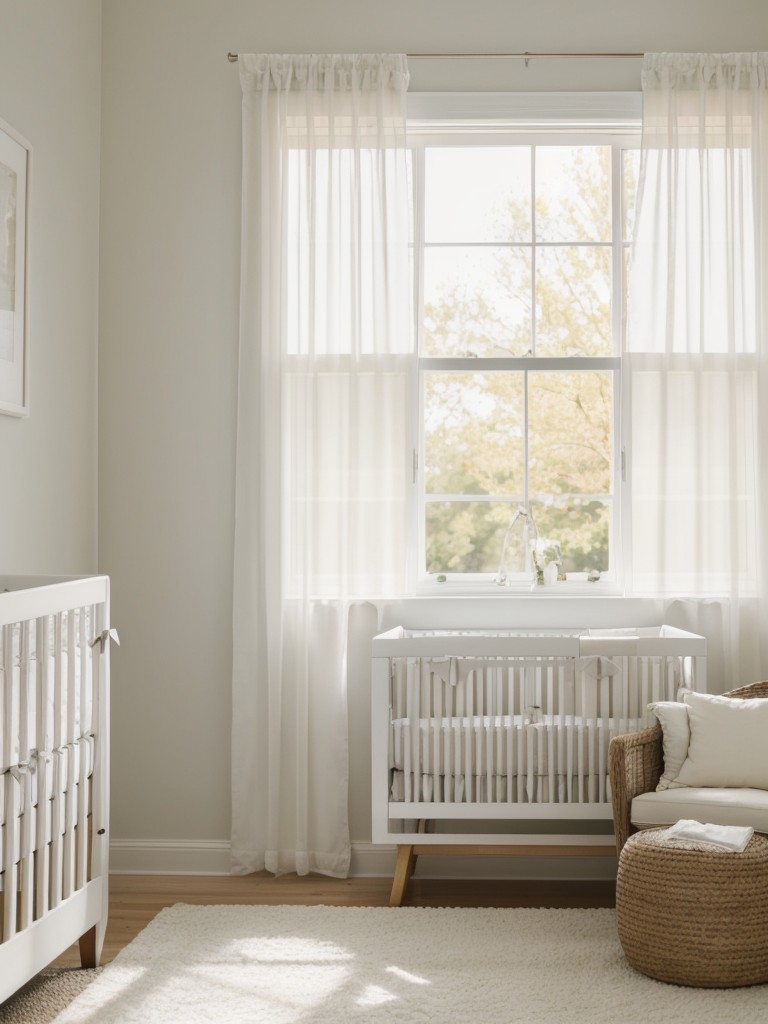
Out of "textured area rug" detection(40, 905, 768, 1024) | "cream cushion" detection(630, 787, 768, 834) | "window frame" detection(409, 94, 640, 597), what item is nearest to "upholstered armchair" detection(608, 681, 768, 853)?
"cream cushion" detection(630, 787, 768, 834)

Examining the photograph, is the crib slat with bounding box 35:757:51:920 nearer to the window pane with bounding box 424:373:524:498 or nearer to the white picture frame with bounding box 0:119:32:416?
the white picture frame with bounding box 0:119:32:416

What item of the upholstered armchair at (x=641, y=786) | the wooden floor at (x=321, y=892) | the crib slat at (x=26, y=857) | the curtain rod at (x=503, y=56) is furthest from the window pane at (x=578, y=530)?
the crib slat at (x=26, y=857)

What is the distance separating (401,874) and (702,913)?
961 mm

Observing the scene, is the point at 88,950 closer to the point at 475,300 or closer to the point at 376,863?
the point at 376,863

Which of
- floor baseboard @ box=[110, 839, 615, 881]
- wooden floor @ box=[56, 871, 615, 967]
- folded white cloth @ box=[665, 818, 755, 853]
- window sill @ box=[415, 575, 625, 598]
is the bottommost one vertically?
wooden floor @ box=[56, 871, 615, 967]

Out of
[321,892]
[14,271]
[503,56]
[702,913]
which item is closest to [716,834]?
[702,913]

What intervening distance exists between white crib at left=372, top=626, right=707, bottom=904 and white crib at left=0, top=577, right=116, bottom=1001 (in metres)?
0.80

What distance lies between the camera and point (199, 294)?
3.34m

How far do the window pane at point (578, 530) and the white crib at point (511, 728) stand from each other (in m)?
0.55

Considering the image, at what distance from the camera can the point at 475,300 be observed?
11.4 feet

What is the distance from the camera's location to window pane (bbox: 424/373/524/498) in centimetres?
344

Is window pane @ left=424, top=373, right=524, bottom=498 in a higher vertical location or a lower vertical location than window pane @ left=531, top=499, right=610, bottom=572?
higher

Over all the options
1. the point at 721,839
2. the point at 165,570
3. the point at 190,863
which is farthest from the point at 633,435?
the point at 190,863

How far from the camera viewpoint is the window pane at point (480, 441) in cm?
344
